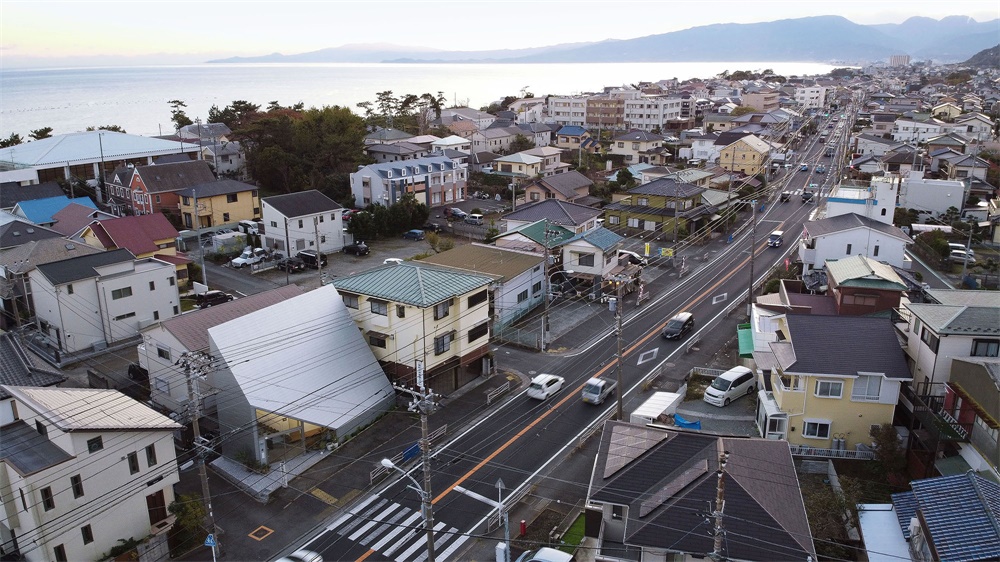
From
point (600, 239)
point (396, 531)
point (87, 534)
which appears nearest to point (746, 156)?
point (600, 239)

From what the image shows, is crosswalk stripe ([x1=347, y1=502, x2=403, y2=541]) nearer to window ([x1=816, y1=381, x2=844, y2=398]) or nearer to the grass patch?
the grass patch

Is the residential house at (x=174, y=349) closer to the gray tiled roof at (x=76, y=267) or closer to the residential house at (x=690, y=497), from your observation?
the gray tiled roof at (x=76, y=267)

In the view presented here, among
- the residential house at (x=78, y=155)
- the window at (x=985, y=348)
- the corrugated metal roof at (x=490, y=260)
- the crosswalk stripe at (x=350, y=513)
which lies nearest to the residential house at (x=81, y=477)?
the crosswalk stripe at (x=350, y=513)

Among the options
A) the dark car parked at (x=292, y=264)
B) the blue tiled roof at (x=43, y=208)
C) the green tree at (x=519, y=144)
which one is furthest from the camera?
the green tree at (x=519, y=144)

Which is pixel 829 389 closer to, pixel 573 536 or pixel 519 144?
pixel 573 536

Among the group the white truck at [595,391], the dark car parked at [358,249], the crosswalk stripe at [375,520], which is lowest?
the crosswalk stripe at [375,520]

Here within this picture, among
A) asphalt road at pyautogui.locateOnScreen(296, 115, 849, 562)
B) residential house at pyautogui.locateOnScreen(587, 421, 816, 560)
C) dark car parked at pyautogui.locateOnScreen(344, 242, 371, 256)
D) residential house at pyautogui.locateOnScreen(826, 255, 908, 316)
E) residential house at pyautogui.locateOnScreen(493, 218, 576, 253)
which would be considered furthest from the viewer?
dark car parked at pyautogui.locateOnScreen(344, 242, 371, 256)

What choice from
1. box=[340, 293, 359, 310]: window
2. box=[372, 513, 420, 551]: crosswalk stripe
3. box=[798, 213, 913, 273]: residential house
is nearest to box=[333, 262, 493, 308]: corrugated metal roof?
box=[340, 293, 359, 310]: window
